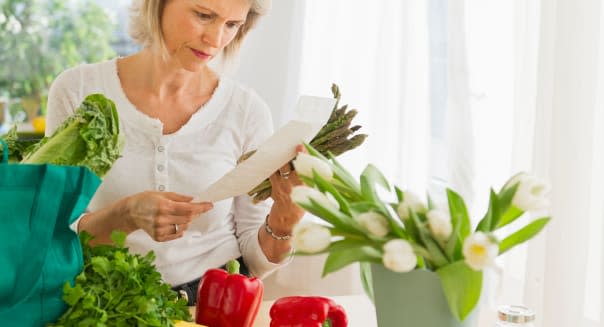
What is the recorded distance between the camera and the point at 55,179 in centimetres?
107

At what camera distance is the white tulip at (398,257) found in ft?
3.14

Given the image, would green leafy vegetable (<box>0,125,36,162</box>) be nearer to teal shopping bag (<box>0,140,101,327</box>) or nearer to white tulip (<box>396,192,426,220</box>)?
teal shopping bag (<box>0,140,101,327</box>)

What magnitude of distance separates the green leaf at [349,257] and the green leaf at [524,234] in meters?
0.17

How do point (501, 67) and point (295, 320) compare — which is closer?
point (295, 320)

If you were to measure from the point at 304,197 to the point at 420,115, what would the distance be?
1.80 metres

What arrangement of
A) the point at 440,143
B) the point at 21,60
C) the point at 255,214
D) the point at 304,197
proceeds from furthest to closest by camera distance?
the point at 21,60 → the point at 440,143 → the point at 255,214 → the point at 304,197

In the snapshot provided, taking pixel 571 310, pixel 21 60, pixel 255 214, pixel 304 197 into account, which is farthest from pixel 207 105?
pixel 21 60

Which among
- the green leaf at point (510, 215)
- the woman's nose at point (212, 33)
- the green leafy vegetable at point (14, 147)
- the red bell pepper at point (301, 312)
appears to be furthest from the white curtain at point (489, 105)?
the green leafy vegetable at point (14, 147)

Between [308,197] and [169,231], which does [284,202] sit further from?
[308,197]

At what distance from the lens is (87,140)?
1.11 meters

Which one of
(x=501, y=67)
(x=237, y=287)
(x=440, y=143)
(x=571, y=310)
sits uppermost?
(x=501, y=67)

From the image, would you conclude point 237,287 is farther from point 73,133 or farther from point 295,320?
point 73,133

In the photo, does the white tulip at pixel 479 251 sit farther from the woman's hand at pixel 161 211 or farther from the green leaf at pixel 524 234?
the woman's hand at pixel 161 211

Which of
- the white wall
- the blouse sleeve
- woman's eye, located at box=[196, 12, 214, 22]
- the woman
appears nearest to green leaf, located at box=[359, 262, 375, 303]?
the woman
